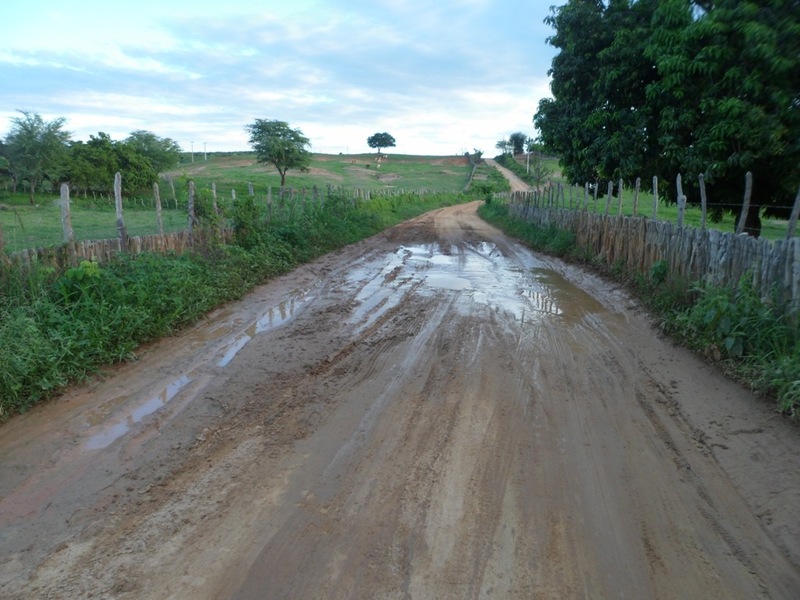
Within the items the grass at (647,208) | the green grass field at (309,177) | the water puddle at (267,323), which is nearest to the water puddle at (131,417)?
the water puddle at (267,323)

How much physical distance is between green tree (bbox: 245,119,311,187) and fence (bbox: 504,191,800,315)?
3508cm

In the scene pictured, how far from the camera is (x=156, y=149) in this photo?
4653 cm

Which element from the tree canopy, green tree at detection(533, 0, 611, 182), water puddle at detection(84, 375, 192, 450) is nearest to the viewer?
water puddle at detection(84, 375, 192, 450)

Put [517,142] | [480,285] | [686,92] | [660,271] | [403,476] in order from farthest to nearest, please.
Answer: [517,142] < [686,92] < [480,285] < [660,271] < [403,476]

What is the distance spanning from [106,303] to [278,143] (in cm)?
4065

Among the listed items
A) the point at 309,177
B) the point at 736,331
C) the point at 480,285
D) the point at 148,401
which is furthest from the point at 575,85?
the point at 309,177

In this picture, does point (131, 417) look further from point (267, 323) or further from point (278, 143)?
point (278, 143)

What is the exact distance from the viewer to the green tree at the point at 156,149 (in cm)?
4572

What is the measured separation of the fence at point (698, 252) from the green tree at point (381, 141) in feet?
354

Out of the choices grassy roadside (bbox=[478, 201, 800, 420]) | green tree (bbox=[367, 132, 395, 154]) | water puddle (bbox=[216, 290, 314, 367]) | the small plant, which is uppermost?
green tree (bbox=[367, 132, 395, 154])

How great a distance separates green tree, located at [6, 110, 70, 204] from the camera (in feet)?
108

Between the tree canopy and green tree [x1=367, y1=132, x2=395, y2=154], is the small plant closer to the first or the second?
the tree canopy

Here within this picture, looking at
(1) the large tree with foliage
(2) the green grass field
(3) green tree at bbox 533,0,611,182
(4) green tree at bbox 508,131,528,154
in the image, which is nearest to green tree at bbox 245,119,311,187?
(2) the green grass field

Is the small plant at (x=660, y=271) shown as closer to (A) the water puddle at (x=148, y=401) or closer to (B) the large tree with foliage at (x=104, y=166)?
(A) the water puddle at (x=148, y=401)
